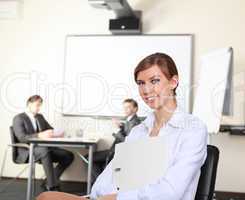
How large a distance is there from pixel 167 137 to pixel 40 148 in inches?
119

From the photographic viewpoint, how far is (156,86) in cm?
149

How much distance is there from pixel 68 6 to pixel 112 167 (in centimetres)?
388

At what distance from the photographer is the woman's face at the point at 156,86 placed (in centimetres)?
148

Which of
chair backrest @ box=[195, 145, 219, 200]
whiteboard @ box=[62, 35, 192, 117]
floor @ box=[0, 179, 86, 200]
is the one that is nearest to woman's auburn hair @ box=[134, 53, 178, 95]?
chair backrest @ box=[195, 145, 219, 200]

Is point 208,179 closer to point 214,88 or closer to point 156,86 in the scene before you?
point 156,86

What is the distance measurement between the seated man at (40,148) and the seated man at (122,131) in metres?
0.50

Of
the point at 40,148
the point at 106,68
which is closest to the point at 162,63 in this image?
the point at 40,148

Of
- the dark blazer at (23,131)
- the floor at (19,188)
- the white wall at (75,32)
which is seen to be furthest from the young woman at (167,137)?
the white wall at (75,32)

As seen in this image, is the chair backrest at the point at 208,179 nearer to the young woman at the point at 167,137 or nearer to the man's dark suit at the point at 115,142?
the young woman at the point at 167,137

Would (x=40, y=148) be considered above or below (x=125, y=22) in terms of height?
below

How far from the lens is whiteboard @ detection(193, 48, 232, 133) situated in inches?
137

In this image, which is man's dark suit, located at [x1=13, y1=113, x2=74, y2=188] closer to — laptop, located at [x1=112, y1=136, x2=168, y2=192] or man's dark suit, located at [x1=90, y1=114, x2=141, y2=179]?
man's dark suit, located at [x1=90, y1=114, x2=141, y2=179]

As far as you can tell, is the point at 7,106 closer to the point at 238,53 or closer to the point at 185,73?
the point at 185,73

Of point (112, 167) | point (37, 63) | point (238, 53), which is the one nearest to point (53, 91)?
point (37, 63)
